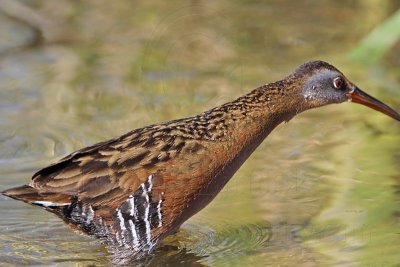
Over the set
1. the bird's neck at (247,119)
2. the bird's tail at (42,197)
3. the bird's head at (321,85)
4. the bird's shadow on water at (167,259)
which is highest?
the bird's head at (321,85)

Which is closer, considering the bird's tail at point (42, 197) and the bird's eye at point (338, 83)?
the bird's tail at point (42, 197)

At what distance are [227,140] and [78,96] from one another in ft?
8.35

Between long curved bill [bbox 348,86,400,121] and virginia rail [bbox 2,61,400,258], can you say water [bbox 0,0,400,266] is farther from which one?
long curved bill [bbox 348,86,400,121]

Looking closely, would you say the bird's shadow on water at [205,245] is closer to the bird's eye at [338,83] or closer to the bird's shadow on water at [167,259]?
the bird's shadow on water at [167,259]

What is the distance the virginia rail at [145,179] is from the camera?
544 centimetres

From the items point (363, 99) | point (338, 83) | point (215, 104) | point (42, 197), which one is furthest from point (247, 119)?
point (215, 104)

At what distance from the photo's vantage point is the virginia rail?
5.44 meters

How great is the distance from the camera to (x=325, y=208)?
618 centimetres

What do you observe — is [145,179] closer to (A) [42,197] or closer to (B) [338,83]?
(A) [42,197]

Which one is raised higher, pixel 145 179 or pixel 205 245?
pixel 145 179

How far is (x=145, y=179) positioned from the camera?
5.45 m

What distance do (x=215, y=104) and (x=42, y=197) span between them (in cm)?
250

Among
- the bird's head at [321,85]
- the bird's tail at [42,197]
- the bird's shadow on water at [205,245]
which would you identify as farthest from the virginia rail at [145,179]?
the bird's head at [321,85]

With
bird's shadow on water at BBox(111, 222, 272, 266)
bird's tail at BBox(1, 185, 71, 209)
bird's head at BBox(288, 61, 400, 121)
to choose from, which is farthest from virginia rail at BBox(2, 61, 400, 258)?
bird's head at BBox(288, 61, 400, 121)
